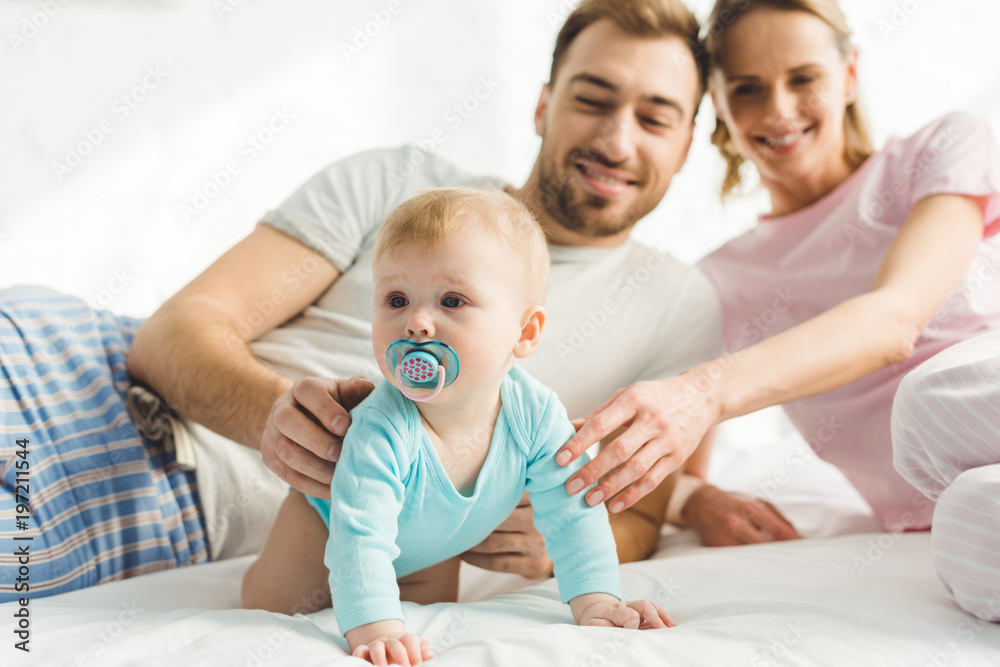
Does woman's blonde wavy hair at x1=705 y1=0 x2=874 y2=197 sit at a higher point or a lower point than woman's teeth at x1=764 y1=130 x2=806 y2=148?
higher

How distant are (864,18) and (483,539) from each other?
7.63 ft

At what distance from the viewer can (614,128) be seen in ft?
4.67

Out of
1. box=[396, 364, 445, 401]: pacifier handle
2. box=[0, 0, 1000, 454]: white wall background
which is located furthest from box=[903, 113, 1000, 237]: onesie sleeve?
box=[396, 364, 445, 401]: pacifier handle

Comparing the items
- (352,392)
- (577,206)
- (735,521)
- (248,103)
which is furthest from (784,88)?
(248,103)

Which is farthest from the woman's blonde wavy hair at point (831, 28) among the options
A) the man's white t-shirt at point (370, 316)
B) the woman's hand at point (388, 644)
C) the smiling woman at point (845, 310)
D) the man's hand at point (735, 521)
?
the woman's hand at point (388, 644)

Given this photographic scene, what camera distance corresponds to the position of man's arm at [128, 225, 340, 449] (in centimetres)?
112

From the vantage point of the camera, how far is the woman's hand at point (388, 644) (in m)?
0.74

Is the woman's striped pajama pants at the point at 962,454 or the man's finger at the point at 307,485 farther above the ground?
the woman's striped pajama pants at the point at 962,454

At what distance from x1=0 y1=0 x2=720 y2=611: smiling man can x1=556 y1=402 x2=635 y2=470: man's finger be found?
0.66 ft

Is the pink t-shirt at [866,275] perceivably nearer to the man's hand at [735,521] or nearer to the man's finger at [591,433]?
the man's hand at [735,521]

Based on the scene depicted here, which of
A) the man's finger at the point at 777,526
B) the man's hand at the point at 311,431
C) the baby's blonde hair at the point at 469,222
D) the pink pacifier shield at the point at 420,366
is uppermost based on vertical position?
the baby's blonde hair at the point at 469,222

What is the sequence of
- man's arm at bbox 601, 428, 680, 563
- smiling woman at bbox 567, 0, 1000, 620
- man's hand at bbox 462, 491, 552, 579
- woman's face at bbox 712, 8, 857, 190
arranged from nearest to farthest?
smiling woman at bbox 567, 0, 1000, 620 → man's hand at bbox 462, 491, 552, 579 → man's arm at bbox 601, 428, 680, 563 → woman's face at bbox 712, 8, 857, 190

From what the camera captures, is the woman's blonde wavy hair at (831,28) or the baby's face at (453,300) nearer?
the baby's face at (453,300)

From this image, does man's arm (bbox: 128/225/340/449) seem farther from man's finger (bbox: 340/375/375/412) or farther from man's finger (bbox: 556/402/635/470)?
man's finger (bbox: 556/402/635/470)
